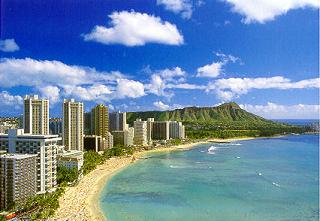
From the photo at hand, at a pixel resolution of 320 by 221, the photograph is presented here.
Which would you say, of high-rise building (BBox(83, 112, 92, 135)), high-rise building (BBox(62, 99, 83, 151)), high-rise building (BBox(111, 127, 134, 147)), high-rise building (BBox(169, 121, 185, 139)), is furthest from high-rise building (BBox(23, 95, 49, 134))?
high-rise building (BBox(169, 121, 185, 139))

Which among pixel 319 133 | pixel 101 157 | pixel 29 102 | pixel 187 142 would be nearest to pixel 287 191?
pixel 101 157

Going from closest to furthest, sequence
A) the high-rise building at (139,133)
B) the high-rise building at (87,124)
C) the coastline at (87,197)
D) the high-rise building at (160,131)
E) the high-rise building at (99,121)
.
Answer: the coastline at (87,197) < the high-rise building at (99,121) < the high-rise building at (87,124) < the high-rise building at (139,133) < the high-rise building at (160,131)

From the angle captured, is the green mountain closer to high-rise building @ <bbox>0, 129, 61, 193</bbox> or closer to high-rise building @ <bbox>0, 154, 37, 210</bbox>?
high-rise building @ <bbox>0, 129, 61, 193</bbox>

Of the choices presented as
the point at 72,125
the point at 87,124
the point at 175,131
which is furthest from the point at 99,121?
the point at 175,131

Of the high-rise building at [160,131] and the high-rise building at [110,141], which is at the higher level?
the high-rise building at [160,131]

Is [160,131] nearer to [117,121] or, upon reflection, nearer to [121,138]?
[117,121]

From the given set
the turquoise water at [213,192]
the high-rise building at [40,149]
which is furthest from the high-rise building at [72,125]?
the high-rise building at [40,149]

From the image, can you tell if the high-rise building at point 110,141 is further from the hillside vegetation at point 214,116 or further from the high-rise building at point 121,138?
the hillside vegetation at point 214,116
